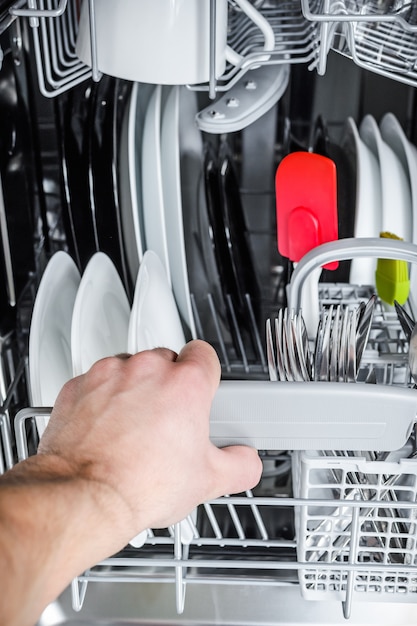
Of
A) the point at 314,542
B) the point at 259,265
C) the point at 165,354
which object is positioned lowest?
the point at 314,542

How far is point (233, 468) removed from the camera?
538 millimetres

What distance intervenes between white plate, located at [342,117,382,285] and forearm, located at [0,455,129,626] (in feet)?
1.60

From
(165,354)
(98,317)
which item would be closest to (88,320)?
(98,317)

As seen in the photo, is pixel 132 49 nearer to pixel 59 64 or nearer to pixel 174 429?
pixel 59 64

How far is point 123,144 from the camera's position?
858 millimetres

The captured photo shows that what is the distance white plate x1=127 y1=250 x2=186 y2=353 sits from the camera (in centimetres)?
69

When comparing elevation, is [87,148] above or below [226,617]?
above

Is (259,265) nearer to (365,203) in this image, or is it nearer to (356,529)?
(365,203)

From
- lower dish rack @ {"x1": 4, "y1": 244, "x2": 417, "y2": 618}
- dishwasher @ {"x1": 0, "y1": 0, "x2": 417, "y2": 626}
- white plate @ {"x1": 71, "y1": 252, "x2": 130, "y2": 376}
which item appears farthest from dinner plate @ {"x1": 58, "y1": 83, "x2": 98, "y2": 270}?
lower dish rack @ {"x1": 4, "y1": 244, "x2": 417, "y2": 618}

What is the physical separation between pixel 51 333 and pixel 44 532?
1.03ft

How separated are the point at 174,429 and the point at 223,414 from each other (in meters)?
0.05

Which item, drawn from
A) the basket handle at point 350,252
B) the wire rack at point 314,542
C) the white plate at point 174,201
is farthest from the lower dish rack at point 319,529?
the white plate at point 174,201

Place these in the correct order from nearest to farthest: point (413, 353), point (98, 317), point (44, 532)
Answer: point (44, 532) → point (413, 353) → point (98, 317)

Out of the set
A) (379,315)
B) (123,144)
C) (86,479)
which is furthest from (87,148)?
(86,479)
